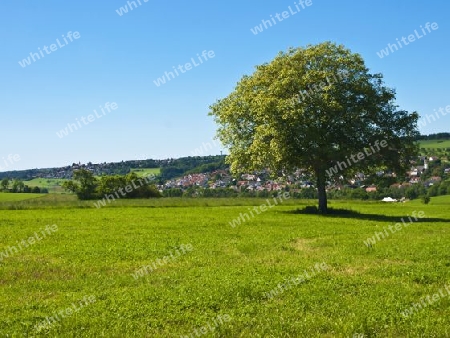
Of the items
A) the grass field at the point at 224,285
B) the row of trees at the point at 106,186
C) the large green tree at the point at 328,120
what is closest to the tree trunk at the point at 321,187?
the large green tree at the point at 328,120

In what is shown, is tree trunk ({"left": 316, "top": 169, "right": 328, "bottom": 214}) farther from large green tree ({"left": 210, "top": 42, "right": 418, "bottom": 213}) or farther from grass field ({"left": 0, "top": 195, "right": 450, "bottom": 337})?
grass field ({"left": 0, "top": 195, "right": 450, "bottom": 337})

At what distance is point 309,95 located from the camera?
41.6 metres

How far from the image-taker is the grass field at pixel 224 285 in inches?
423

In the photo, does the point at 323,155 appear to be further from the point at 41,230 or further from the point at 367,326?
the point at 367,326

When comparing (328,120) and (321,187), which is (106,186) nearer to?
(321,187)

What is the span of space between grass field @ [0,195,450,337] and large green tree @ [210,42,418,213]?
1606 centimetres

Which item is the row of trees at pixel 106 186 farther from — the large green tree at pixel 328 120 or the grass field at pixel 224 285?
the grass field at pixel 224 285

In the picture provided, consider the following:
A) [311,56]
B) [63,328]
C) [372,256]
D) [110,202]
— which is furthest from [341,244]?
[110,202]

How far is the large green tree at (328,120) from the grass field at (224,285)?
1606 cm

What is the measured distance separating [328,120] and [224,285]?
30.6m

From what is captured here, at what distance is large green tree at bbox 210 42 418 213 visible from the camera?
40719 millimetres

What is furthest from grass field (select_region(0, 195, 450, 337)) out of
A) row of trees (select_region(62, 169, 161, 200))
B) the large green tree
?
row of trees (select_region(62, 169, 161, 200))

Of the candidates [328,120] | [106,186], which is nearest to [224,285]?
[328,120]

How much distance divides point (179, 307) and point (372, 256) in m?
11.1
